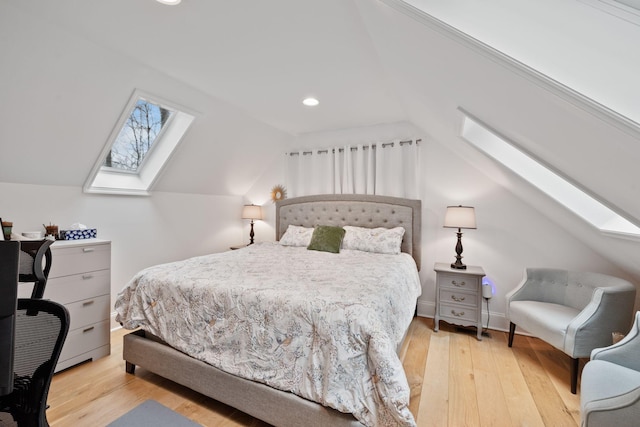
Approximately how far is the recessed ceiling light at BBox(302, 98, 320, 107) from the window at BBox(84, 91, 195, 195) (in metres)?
1.21

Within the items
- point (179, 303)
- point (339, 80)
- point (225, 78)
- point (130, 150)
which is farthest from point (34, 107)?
point (339, 80)

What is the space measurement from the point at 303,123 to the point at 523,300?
312cm

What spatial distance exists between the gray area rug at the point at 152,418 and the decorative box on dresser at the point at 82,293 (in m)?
0.87

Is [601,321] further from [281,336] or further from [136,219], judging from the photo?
[136,219]

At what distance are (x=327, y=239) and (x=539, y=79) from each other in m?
2.76

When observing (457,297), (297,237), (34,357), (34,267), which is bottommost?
(457,297)

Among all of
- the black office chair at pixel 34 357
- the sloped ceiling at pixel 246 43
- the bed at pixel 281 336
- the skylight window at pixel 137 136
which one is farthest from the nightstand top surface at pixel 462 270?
the skylight window at pixel 137 136

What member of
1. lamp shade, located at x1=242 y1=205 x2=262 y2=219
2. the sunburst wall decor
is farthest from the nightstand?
lamp shade, located at x1=242 y1=205 x2=262 y2=219

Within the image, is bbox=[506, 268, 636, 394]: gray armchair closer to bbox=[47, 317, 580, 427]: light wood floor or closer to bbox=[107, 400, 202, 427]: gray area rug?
bbox=[47, 317, 580, 427]: light wood floor

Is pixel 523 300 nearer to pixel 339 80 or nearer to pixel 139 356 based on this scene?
pixel 339 80

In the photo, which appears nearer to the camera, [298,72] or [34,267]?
[34,267]

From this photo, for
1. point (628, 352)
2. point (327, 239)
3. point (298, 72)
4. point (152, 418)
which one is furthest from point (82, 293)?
point (628, 352)

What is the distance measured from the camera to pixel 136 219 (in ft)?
10.5

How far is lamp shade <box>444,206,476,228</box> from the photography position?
2.92 metres
